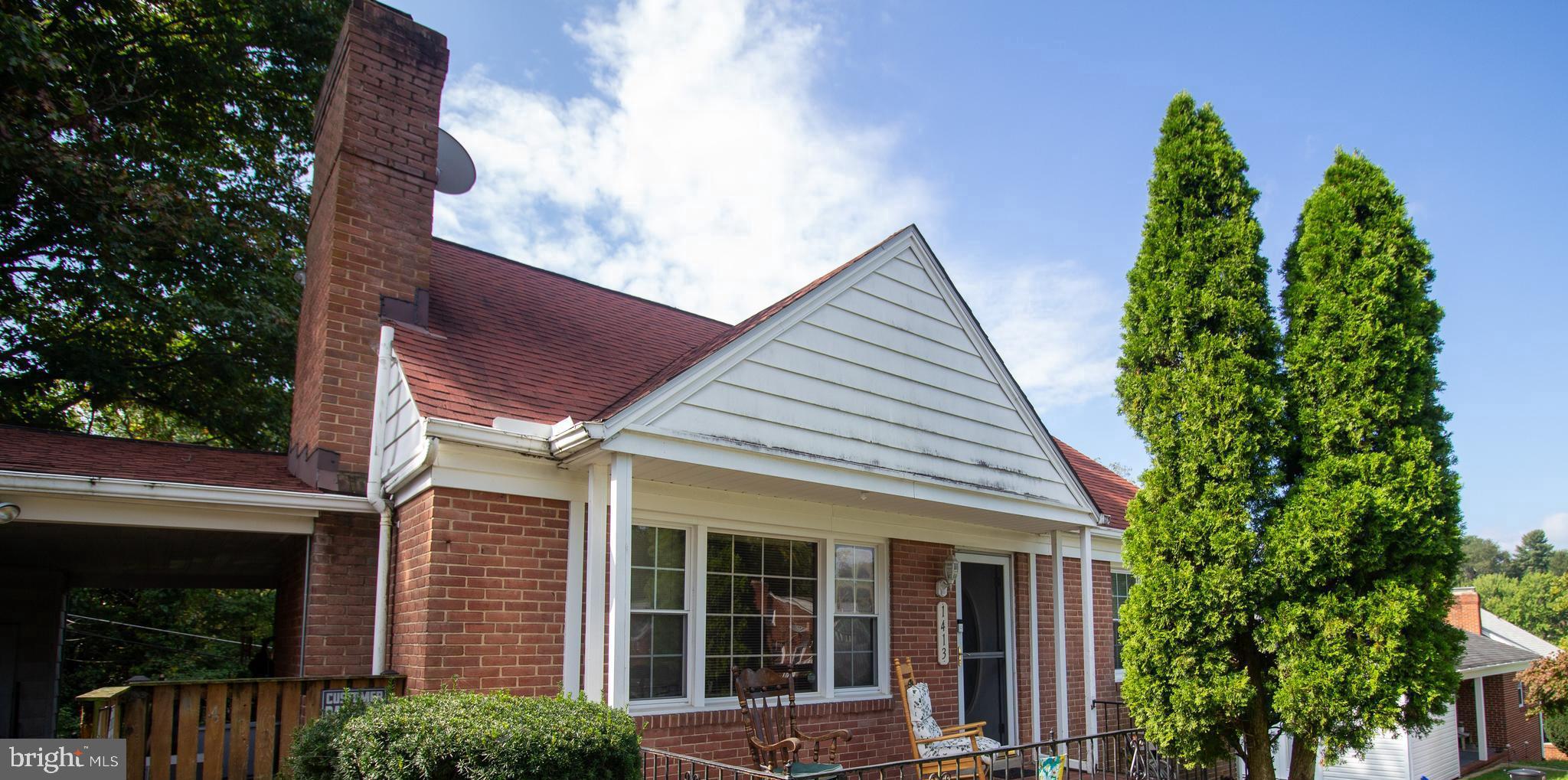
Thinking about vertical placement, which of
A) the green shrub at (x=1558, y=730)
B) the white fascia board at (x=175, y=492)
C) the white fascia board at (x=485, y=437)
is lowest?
the green shrub at (x=1558, y=730)

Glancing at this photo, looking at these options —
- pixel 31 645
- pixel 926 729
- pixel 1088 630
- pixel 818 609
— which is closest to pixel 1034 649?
pixel 1088 630

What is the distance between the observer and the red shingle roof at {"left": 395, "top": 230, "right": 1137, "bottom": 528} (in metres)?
6.93

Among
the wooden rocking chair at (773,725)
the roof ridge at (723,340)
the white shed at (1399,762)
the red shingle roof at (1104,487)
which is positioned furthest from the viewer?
the white shed at (1399,762)

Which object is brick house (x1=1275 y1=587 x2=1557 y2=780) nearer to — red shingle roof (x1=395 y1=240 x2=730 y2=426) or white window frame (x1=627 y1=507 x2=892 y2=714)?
white window frame (x1=627 y1=507 x2=892 y2=714)

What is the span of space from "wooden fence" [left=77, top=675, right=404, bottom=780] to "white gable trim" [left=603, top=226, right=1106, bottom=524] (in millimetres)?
2517

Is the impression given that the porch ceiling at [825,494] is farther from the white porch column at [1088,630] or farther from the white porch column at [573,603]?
the white porch column at [573,603]

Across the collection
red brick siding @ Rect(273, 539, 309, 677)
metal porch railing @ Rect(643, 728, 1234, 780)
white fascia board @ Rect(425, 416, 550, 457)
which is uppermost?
white fascia board @ Rect(425, 416, 550, 457)

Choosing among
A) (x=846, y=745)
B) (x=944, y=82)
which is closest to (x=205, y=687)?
(x=846, y=745)

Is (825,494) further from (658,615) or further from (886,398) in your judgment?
(658,615)

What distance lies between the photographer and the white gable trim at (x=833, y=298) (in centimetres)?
611

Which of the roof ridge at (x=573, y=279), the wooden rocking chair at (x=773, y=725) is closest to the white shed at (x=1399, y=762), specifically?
the wooden rocking chair at (x=773, y=725)

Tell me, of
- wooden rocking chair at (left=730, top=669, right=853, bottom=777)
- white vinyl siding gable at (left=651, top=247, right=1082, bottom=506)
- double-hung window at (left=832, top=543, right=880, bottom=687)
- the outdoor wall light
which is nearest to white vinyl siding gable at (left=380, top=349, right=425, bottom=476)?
white vinyl siding gable at (left=651, top=247, right=1082, bottom=506)

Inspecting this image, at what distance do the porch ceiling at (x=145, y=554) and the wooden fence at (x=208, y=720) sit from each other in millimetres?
1877

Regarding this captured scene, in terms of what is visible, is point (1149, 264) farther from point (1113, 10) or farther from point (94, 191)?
point (94, 191)
